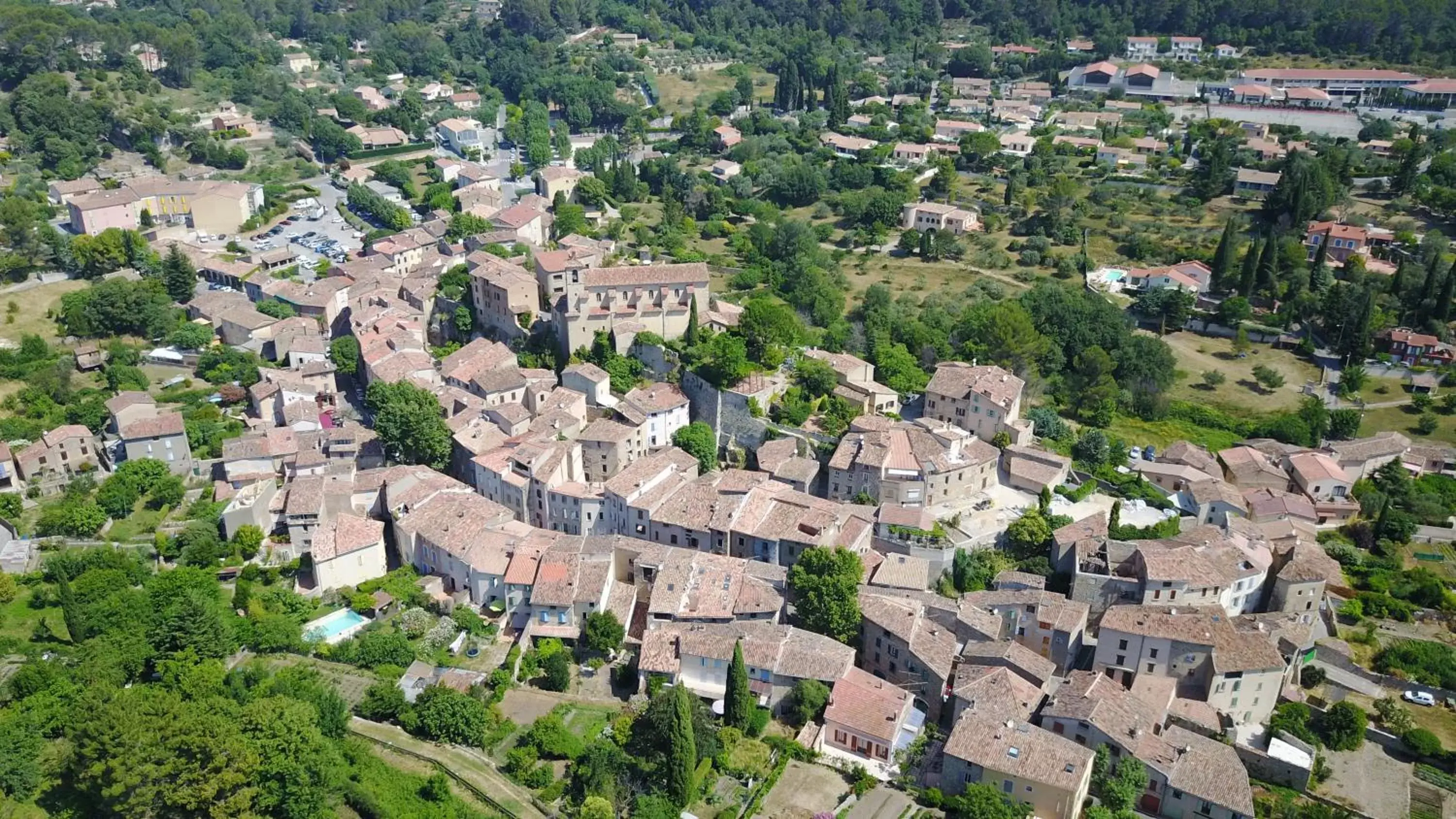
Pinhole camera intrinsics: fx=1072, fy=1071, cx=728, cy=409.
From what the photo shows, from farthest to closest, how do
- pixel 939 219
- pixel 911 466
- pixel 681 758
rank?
1. pixel 939 219
2. pixel 911 466
3. pixel 681 758

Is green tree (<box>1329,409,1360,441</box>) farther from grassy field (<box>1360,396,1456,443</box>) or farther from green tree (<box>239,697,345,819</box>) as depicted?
green tree (<box>239,697,345,819</box>)

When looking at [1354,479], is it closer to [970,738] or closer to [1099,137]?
[970,738]

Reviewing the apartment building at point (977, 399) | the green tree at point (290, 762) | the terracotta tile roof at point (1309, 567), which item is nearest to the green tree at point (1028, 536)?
the apartment building at point (977, 399)

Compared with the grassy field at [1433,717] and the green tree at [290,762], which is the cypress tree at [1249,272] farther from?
the green tree at [290,762]

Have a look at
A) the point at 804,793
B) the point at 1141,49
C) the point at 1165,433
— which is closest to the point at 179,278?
the point at 804,793

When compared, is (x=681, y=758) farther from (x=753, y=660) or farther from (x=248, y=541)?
(x=248, y=541)

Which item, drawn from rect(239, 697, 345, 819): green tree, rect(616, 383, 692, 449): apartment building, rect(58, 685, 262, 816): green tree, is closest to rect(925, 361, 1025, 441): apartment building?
rect(616, 383, 692, 449): apartment building

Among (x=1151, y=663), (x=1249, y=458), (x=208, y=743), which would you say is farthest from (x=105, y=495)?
(x=1249, y=458)
